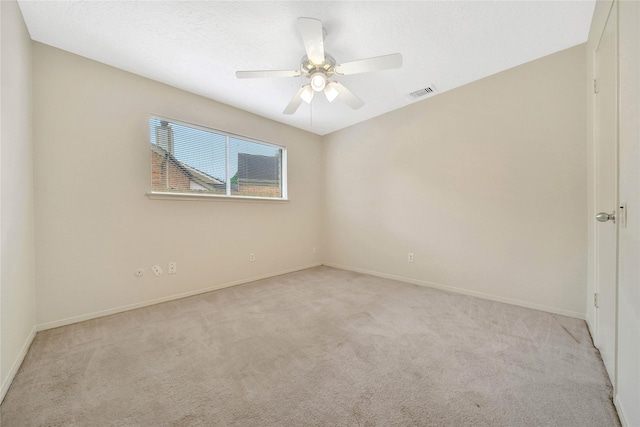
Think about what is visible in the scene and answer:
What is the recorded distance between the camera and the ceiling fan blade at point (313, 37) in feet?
5.05

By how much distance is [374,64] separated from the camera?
1797mm

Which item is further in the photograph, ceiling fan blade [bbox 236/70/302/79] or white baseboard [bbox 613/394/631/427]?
ceiling fan blade [bbox 236/70/302/79]

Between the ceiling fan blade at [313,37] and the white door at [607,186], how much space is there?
165 cm

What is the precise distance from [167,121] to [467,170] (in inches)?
140

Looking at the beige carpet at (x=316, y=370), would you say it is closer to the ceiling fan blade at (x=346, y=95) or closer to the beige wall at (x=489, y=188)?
the beige wall at (x=489, y=188)

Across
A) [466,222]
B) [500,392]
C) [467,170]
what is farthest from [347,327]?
[467,170]

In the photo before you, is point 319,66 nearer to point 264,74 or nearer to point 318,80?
point 318,80

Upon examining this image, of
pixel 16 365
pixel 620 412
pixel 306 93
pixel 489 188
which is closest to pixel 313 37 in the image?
pixel 306 93

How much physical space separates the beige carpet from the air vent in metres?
2.50

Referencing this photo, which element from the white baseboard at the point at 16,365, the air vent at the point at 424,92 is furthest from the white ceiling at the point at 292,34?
the white baseboard at the point at 16,365

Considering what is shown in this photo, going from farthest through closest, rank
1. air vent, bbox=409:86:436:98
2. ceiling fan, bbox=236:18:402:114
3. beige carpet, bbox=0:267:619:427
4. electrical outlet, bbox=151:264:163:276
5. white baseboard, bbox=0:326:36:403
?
air vent, bbox=409:86:436:98 → electrical outlet, bbox=151:264:163:276 → ceiling fan, bbox=236:18:402:114 → white baseboard, bbox=0:326:36:403 → beige carpet, bbox=0:267:619:427

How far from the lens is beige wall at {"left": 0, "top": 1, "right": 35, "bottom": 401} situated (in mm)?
1396

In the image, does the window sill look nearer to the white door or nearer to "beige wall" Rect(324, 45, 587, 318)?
"beige wall" Rect(324, 45, 587, 318)

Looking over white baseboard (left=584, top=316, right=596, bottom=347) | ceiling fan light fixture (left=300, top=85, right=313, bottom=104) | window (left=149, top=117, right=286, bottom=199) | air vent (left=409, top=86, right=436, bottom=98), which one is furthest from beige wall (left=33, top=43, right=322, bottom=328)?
white baseboard (left=584, top=316, right=596, bottom=347)
